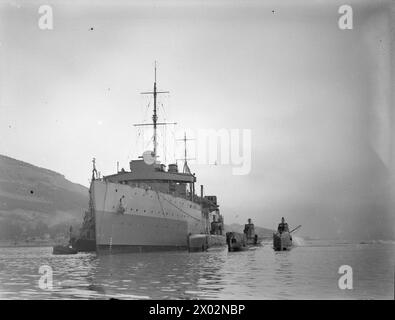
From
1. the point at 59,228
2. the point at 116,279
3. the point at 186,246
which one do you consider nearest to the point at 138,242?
the point at 186,246

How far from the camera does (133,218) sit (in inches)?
1177

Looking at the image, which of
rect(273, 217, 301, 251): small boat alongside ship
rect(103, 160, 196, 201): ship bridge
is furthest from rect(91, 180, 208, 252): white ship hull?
rect(273, 217, 301, 251): small boat alongside ship

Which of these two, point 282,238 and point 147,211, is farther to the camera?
point 282,238

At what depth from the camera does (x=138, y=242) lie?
100ft

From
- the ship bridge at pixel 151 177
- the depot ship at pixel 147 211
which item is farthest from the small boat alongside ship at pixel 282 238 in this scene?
the ship bridge at pixel 151 177

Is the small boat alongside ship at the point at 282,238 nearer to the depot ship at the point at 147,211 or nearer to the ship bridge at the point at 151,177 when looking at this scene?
the depot ship at the point at 147,211

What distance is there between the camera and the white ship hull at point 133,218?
94.0ft

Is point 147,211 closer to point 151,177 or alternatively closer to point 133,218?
point 133,218

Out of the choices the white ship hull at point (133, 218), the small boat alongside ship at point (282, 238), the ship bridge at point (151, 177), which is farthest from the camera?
the small boat alongside ship at point (282, 238)

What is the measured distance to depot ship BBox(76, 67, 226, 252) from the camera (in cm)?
2877

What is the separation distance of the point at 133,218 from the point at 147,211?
140 centimetres

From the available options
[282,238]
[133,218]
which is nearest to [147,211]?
[133,218]

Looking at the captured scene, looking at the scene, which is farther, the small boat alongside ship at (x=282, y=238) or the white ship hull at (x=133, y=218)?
the small boat alongside ship at (x=282, y=238)

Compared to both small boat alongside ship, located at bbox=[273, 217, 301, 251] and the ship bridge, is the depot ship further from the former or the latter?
small boat alongside ship, located at bbox=[273, 217, 301, 251]
